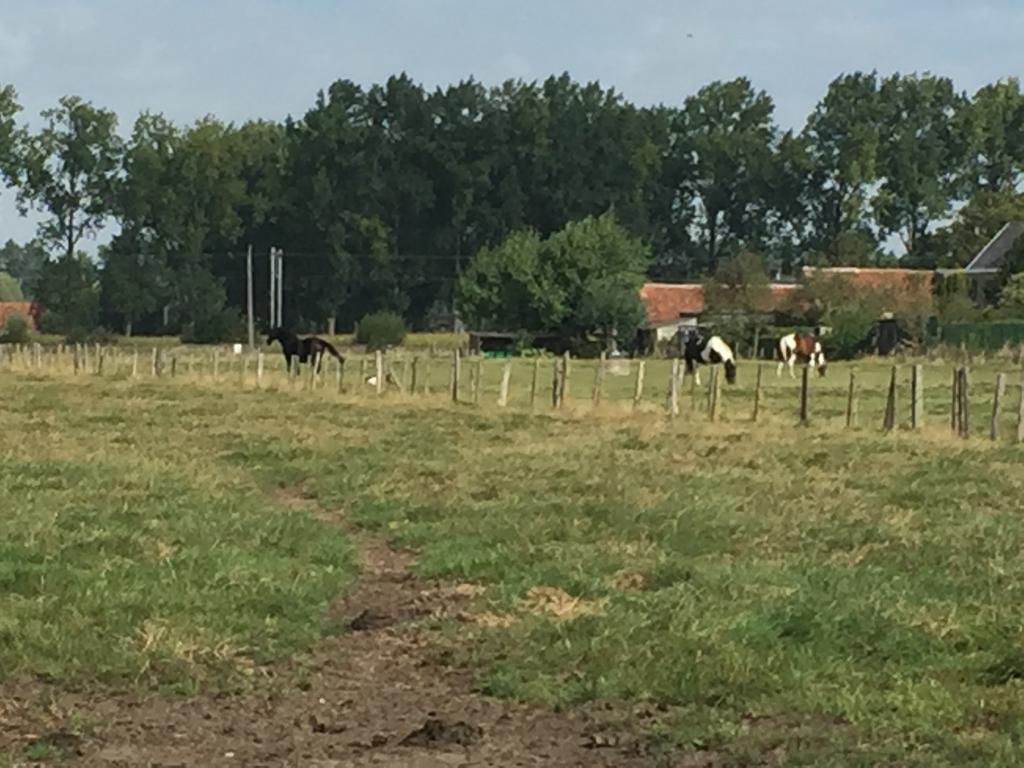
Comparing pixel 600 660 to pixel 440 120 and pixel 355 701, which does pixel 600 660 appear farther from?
pixel 440 120

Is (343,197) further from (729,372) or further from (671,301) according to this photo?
(729,372)

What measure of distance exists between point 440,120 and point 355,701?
9325cm

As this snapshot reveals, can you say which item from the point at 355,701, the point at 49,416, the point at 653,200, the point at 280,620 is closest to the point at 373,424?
the point at 49,416

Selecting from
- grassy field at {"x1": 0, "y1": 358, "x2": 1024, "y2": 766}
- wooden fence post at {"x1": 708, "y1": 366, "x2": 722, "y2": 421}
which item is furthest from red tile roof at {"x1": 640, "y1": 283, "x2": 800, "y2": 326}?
grassy field at {"x1": 0, "y1": 358, "x2": 1024, "y2": 766}

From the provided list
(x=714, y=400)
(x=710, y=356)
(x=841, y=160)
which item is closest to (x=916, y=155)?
(x=841, y=160)

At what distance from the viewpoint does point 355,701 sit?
25.6 feet

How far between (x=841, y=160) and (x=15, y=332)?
57976 mm

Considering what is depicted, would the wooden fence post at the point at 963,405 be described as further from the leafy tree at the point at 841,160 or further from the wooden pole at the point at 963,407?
the leafy tree at the point at 841,160

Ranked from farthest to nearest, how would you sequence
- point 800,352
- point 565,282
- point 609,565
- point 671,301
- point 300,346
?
1. point 671,301
2. point 565,282
3. point 800,352
4. point 300,346
5. point 609,565

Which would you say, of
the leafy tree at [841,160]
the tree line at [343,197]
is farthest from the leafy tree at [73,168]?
the leafy tree at [841,160]

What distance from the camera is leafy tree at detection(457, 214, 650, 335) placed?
241 feet

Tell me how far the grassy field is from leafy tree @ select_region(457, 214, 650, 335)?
50.2m

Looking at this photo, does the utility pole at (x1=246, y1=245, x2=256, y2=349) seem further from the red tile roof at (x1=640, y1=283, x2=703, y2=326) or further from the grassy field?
the grassy field

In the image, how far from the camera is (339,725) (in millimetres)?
7266
